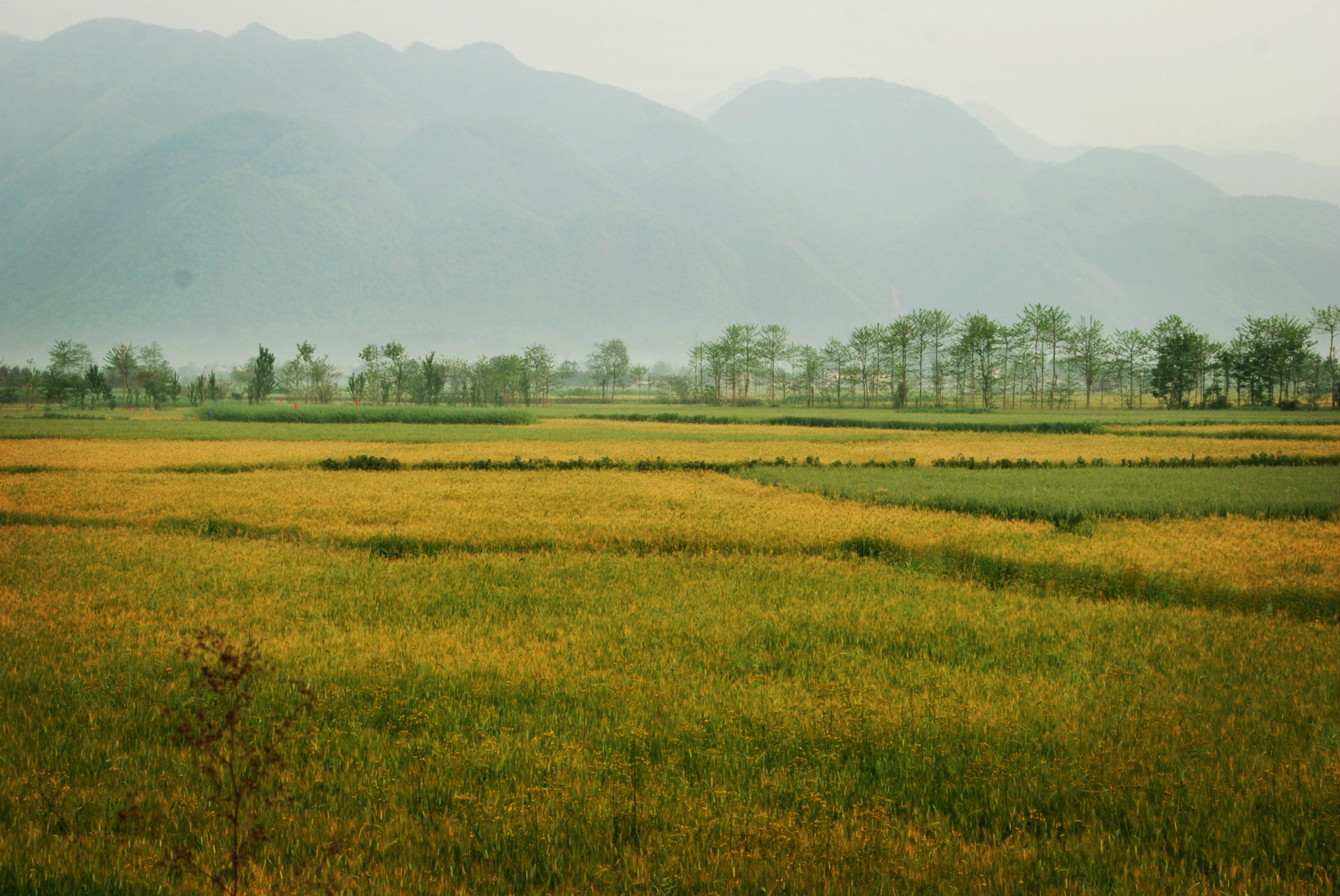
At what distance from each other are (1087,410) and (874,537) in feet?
275

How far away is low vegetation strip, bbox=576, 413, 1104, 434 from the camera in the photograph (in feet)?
191

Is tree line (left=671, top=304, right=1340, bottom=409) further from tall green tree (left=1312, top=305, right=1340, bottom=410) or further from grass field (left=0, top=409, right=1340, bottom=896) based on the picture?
grass field (left=0, top=409, right=1340, bottom=896)

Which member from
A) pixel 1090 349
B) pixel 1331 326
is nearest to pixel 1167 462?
pixel 1331 326

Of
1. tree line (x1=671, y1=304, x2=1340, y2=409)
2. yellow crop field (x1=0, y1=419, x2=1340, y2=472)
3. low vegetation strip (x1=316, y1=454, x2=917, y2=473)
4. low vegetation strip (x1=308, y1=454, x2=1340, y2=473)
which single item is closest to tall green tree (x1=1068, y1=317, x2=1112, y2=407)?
tree line (x1=671, y1=304, x2=1340, y2=409)

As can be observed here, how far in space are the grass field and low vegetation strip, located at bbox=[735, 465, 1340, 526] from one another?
1.20 m

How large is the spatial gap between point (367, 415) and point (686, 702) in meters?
70.7

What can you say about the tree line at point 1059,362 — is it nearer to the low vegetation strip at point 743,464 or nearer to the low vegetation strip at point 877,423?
the low vegetation strip at point 877,423

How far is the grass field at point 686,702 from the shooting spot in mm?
5289

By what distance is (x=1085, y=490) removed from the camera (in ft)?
78.1

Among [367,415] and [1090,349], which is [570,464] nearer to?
[367,415]

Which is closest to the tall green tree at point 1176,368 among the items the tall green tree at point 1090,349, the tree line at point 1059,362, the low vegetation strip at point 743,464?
the tree line at point 1059,362

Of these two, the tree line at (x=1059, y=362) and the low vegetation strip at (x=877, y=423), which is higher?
the tree line at (x=1059, y=362)

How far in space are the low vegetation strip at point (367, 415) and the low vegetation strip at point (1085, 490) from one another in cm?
4483

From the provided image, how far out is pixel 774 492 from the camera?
2634 cm
